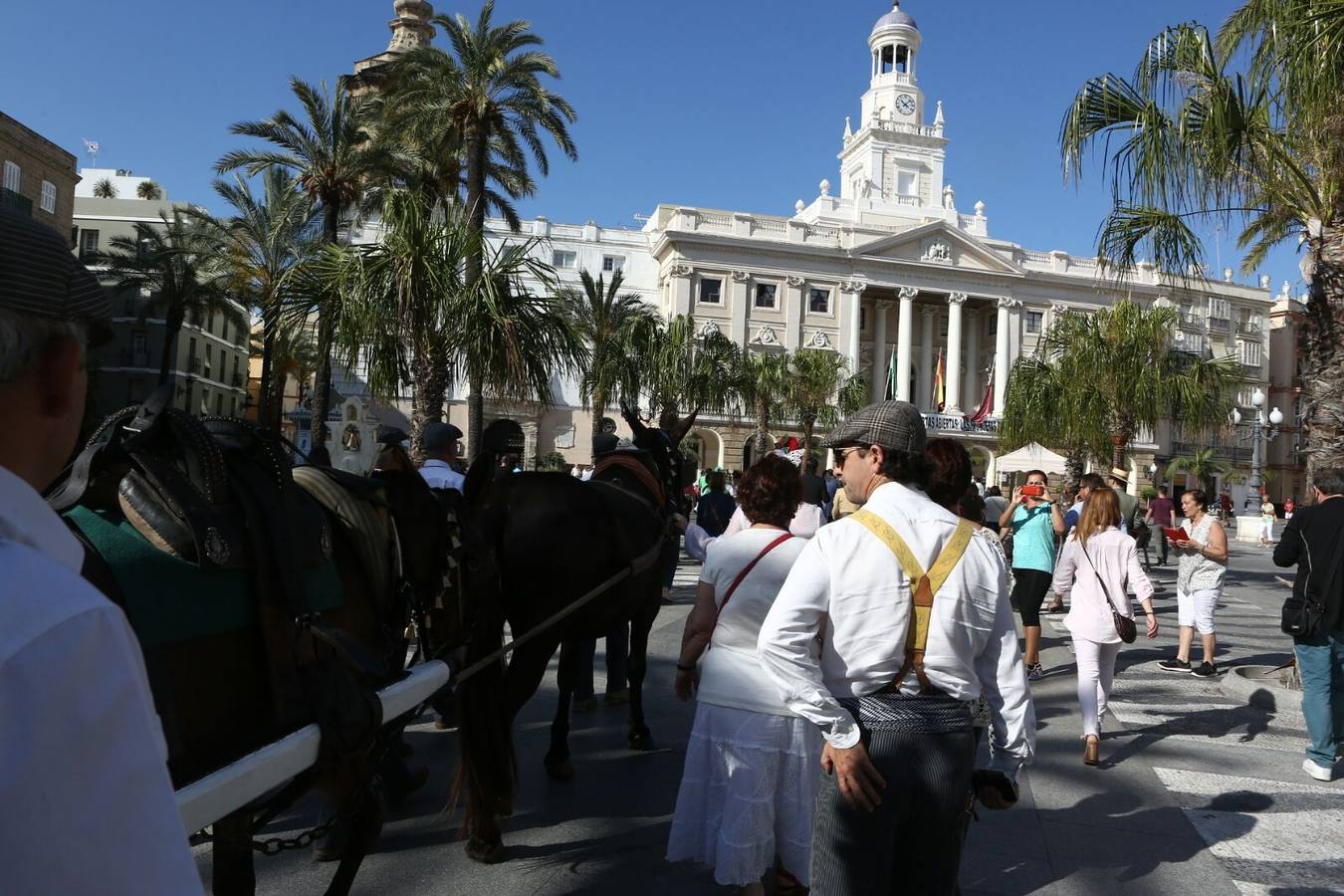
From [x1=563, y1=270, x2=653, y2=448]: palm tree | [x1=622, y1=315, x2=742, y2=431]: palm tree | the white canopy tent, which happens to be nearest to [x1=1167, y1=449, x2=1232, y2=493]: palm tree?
[x1=563, y1=270, x2=653, y2=448]: palm tree

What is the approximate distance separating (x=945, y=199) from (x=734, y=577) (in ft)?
214

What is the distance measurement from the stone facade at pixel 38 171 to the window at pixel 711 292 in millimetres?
31620

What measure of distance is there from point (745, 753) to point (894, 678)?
123cm

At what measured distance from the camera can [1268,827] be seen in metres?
4.94

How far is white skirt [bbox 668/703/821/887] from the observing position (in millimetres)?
3645

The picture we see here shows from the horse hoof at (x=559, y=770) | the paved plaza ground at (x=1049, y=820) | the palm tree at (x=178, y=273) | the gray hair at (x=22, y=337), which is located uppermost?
the palm tree at (x=178, y=273)

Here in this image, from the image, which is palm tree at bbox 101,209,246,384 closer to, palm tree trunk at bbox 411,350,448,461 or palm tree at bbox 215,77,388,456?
palm tree at bbox 215,77,388,456

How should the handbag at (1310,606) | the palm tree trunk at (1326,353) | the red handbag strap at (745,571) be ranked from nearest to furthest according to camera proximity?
the red handbag strap at (745,571) < the handbag at (1310,606) < the palm tree trunk at (1326,353)

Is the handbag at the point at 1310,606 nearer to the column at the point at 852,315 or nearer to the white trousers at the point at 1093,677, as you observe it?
the white trousers at the point at 1093,677

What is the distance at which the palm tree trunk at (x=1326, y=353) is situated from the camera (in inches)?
314

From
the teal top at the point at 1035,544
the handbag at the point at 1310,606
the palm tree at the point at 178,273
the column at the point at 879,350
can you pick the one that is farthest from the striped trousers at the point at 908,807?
the column at the point at 879,350

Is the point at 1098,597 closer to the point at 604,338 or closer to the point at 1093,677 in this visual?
the point at 1093,677

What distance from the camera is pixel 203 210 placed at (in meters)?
37.2

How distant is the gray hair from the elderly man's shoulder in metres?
0.28
